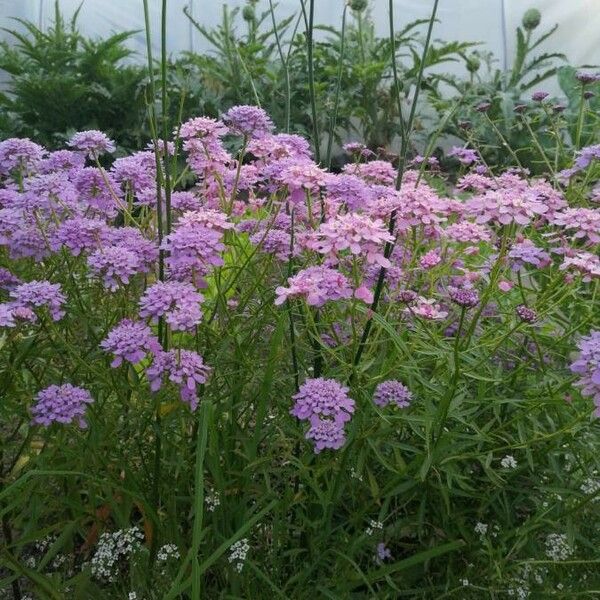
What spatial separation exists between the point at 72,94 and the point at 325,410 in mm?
4943

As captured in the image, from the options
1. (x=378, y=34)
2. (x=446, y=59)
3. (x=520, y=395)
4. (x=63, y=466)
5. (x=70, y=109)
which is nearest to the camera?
(x=63, y=466)

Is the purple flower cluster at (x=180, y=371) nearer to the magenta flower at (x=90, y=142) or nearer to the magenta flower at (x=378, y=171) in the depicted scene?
the magenta flower at (x=90, y=142)

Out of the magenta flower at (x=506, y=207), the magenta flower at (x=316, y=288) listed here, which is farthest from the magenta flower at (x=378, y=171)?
the magenta flower at (x=316, y=288)

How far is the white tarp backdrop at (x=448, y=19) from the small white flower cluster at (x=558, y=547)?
6.33m

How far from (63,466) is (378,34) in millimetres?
6742

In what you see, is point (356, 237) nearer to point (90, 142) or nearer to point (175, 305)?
point (175, 305)

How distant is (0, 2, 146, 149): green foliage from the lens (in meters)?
5.66

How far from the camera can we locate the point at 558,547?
1359 mm

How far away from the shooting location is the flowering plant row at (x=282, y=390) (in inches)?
48.7

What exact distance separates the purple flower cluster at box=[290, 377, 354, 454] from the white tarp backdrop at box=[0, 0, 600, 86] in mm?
6288

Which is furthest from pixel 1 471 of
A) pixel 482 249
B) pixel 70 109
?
pixel 70 109

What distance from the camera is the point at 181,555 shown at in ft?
4.37

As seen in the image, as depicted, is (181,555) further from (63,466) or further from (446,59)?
(446,59)

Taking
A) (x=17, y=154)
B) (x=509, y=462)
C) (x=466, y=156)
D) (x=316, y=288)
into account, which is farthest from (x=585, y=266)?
(x=17, y=154)
